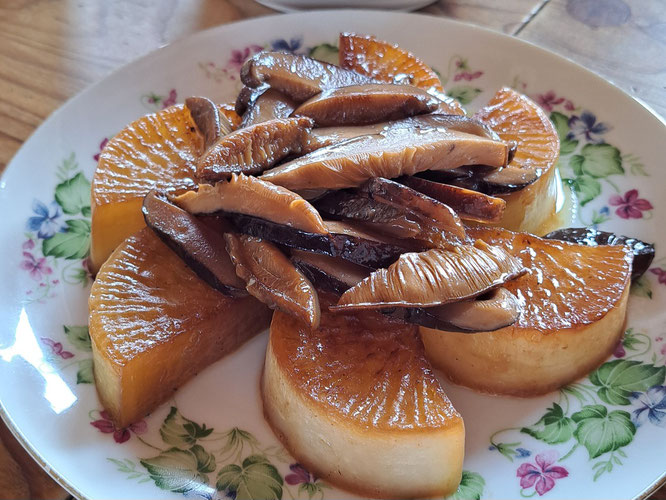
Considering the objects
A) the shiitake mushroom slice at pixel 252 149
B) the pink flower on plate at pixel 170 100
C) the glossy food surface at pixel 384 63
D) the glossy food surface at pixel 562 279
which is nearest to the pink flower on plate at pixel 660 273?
the glossy food surface at pixel 562 279

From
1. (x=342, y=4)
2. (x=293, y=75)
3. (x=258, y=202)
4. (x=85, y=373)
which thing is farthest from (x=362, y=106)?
(x=342, y=4)

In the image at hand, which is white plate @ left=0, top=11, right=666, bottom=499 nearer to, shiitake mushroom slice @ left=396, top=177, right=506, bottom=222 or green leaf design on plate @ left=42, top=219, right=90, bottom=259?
green leaf design on plate @ left=42, top=219, right=90, bottom=259

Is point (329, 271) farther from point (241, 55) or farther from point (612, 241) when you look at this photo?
point (241, 55)

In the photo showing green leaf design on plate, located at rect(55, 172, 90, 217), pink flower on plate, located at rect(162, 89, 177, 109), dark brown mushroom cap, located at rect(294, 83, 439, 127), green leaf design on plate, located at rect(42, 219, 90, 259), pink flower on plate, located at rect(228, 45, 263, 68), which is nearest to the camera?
dark brown mushroom cap, located at rect(294, 83, 439, 127)

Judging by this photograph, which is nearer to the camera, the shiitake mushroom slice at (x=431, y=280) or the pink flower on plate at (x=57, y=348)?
the shiitake mushroom slice at (x=431, y=280)

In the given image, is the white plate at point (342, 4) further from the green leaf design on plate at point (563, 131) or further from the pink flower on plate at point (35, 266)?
the pink flower on plate at point (35, 266)

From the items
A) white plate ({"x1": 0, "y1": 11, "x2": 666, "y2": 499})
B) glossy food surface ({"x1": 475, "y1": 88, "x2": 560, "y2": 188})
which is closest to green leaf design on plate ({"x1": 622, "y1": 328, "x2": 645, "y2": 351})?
white plate ({"x1": 0, "y1": 11, "x2": 666, "y2": 499})

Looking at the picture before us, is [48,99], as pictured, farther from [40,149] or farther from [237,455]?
[237,455]
